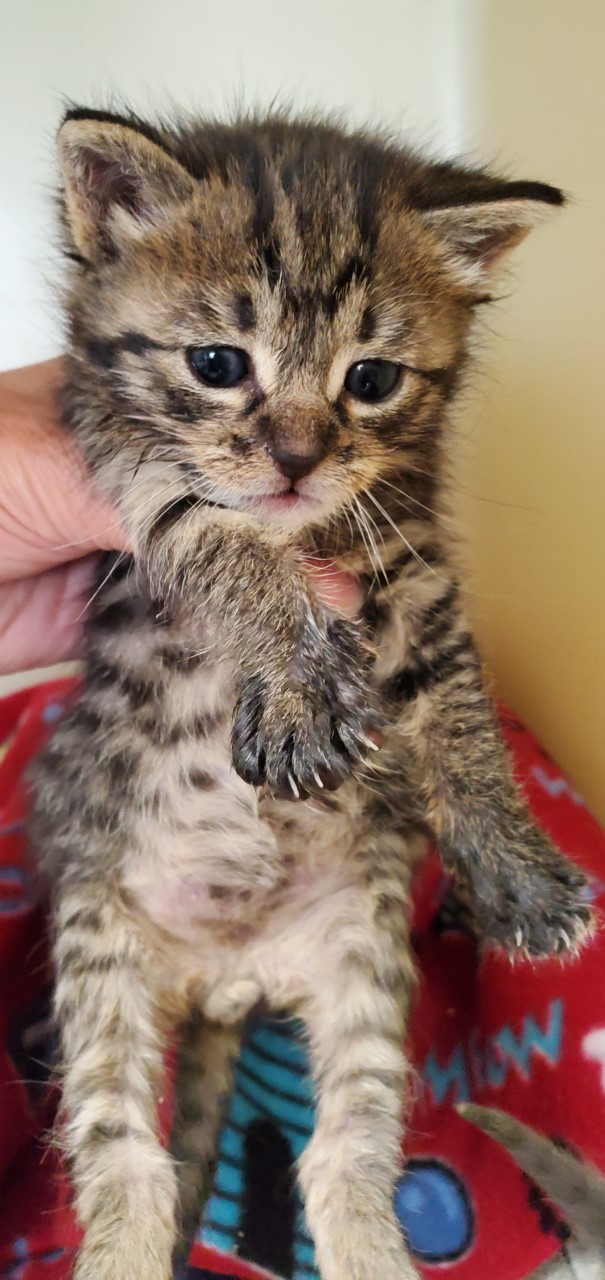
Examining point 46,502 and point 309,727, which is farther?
point 46,502

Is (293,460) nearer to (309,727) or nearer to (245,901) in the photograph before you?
(309,727)

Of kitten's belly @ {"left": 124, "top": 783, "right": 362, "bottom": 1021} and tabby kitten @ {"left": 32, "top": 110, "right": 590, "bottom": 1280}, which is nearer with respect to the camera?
tabby kitten @ {"left": 32, "top": 110, "right": 590, "bottom": 1280}

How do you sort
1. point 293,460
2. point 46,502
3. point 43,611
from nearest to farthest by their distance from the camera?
point 293,460 < point 46,502 < point 43,611

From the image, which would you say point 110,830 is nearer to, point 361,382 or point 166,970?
point 166,970

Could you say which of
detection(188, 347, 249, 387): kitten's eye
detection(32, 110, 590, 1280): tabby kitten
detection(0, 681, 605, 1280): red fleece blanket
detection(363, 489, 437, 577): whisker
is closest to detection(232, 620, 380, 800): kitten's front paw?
detection(32, 110, 590, 1280): tabby kitten

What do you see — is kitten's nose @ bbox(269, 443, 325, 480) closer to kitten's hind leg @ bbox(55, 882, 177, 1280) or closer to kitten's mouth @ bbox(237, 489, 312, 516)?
kitten's mouth @ bbox(237, 489, 312, 516)

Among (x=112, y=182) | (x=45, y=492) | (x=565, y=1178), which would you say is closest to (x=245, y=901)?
(x=565, y=1178)

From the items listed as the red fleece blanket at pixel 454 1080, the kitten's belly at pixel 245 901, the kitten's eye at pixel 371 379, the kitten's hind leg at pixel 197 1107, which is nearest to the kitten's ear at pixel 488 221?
the kitten's eye at pixel 371 379

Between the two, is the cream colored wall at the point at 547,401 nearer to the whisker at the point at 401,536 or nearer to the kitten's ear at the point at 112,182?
the whisker at the point at 401,536
